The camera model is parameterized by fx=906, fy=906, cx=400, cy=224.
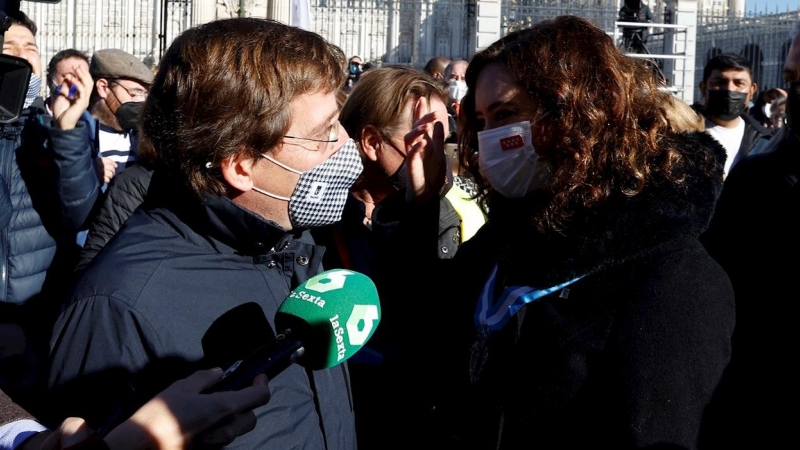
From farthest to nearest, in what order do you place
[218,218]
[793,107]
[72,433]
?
[793,107], [218,218], [72,433]

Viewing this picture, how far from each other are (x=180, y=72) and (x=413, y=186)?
48.2 inches

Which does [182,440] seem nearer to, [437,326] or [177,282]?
[177,282]

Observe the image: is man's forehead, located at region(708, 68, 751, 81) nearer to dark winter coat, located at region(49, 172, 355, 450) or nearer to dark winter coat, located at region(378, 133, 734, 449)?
dark winter coat, located at region(378, 133, 734, 449)

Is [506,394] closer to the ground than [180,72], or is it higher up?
closer to the ground

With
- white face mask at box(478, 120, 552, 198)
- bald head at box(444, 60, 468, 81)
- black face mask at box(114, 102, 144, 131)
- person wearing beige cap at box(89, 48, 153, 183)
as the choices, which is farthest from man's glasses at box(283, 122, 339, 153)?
bald head at box(444, 60, 468, 81)

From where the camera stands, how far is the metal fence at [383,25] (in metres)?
14.2

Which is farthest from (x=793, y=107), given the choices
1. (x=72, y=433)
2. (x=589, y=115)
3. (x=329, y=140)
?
(x=72, y=433)

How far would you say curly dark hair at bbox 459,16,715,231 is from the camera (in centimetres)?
219

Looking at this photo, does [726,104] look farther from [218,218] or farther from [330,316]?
[330,316]

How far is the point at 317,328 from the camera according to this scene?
1786 millimetres

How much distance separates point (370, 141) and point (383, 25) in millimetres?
12008

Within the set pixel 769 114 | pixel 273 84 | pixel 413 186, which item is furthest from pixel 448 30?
pixel 273 84

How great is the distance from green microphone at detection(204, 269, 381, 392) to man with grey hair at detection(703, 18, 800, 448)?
0.84 metres

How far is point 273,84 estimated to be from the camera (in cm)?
221
